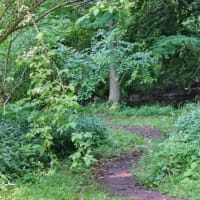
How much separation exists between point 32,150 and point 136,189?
6.00ft

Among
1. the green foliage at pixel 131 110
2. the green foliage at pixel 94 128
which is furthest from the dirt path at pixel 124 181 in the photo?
the green foliage at pixel 131 110

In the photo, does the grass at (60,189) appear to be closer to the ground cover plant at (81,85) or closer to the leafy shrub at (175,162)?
the ground cover plant at (81,85)

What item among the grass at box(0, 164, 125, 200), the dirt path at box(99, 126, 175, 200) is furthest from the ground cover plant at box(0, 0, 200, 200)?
the dirt path at box(99, 126, 175, 200)

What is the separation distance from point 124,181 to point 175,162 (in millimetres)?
808

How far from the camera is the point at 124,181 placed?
21.1 feet

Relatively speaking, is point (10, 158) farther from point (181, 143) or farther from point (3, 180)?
point (181, 143)

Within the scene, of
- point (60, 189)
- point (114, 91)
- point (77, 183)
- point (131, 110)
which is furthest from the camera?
point (114, 91)

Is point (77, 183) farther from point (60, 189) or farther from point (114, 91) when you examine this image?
point (114, 91)

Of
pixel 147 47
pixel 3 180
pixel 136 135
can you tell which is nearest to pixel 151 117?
pixel 147 47

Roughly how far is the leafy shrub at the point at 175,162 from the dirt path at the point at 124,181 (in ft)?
0.55

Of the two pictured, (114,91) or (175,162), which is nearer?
(175,162)

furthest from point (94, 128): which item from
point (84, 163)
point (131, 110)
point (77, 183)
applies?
point (131, 110)

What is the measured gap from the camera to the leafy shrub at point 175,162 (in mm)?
5961

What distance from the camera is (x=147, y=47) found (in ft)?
40.8
